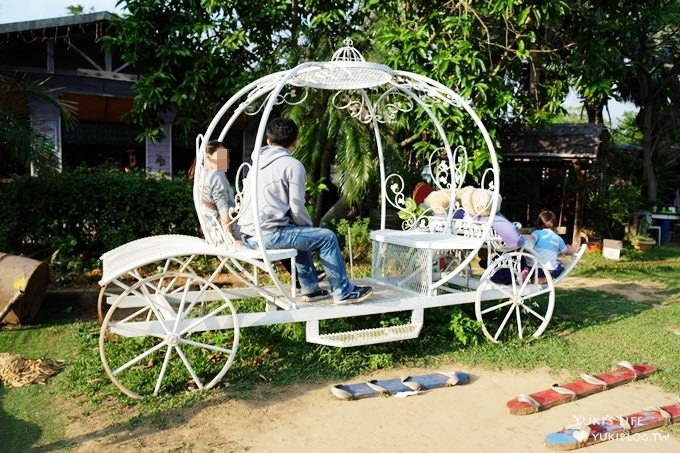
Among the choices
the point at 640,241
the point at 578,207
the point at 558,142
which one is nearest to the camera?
the point at 558,142

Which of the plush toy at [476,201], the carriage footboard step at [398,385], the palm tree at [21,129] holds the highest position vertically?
the palm tree at [21,129]

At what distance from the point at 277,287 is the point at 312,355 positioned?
2.77 ft

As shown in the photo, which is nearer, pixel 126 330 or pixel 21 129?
pixel 126 330

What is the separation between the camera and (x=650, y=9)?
30.6 ft

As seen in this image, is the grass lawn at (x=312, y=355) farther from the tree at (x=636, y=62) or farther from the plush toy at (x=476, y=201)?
the tree at (x=636, y=62)

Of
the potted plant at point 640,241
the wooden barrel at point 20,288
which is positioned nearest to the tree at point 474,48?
the wooden barrel at point 20,288

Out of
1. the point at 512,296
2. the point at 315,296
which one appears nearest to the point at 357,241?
the point at 512,296

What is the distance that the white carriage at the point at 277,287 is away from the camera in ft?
14.4

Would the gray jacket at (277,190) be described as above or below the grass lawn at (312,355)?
above

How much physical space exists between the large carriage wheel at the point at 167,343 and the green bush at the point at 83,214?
115 inches

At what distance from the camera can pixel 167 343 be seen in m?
4.29

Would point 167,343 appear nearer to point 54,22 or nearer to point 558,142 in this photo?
point 54,22

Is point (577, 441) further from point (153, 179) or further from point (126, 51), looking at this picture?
point (126, 51)

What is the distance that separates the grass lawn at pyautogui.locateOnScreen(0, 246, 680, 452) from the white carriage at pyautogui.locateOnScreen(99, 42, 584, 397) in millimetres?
179
